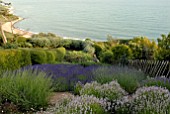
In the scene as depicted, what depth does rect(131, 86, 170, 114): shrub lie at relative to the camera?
3786mm

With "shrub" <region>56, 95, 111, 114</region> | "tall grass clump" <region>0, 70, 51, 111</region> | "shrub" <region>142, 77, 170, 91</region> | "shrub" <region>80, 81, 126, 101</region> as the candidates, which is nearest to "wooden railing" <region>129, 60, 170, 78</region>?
"shrub" <region>142, 77, 170, 91</region>

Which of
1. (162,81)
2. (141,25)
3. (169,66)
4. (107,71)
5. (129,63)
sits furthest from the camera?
(141,25)

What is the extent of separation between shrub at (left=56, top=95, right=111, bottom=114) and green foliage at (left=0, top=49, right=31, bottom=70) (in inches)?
239

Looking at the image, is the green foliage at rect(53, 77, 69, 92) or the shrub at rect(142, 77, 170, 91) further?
the green foliage at rect(53, 77, 69, 92)

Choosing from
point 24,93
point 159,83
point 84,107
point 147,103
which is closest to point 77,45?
point 159,83

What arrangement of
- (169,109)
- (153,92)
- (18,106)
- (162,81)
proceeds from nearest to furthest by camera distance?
1. (169,109)
2. (153,92)
3. (18,106)
4. (162,81)

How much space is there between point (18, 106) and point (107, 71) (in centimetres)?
278

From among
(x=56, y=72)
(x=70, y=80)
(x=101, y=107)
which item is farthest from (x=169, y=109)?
(x=56, y=72)

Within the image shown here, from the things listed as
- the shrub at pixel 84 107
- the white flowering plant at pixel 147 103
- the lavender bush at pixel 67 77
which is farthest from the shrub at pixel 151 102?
the lavender bush at pixel 67 77

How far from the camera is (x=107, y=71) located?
23.6ft

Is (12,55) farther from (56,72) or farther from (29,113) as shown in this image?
(29,113)

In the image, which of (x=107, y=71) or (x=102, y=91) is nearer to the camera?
(x=102, y=91)

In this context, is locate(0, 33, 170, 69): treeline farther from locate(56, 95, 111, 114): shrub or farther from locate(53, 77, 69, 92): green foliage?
locate(56, 95, 111, 114): shrub

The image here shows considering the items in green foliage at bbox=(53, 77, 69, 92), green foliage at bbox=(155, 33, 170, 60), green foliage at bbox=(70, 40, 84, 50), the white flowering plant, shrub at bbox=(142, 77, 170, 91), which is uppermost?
the white flowering plant
